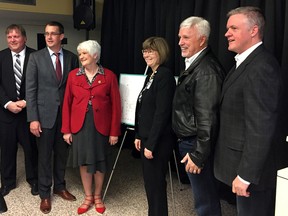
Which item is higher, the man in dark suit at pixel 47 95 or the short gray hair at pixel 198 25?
the short gray hair at pixel 198 25

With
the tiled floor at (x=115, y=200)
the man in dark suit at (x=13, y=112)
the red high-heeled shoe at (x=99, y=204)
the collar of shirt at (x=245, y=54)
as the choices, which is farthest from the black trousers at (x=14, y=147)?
the collar of shirt at (x=245, y=54)

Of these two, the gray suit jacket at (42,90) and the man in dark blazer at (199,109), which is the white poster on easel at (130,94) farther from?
the man in dark blazer at (199,109)

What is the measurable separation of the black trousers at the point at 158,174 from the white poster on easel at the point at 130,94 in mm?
614

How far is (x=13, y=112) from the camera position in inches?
105

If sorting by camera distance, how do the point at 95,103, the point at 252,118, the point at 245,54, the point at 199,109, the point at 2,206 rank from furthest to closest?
the point at 2,206 → the point at 95,103 → the point at 199,109 → the point at 245,54 → the point at 252,118

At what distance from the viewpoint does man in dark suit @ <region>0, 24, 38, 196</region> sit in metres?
2.64

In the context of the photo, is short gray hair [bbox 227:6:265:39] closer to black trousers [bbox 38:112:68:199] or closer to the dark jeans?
the dark jeans

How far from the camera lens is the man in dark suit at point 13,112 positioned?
Answer: 2.64 meters

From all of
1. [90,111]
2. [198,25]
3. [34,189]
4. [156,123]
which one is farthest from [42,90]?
[198,25]

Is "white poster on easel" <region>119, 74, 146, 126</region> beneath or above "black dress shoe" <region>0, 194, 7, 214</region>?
above

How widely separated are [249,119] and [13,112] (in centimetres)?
209

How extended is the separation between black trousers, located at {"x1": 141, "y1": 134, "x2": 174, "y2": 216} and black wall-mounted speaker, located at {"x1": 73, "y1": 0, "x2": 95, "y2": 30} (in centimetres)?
228

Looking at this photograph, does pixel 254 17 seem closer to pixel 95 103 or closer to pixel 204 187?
pixel 204 187

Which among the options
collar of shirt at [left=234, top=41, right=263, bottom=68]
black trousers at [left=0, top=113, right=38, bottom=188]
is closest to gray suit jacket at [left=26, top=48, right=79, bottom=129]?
black trousers at [left=0, top=113, right=38, bottom=188]
